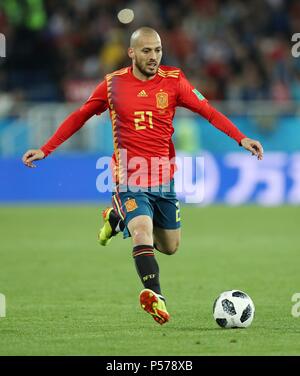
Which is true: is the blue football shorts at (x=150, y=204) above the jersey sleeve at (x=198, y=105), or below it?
below

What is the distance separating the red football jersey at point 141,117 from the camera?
8.20m

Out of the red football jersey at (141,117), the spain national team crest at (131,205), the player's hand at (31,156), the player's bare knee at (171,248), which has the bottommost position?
the player's bare knee at (171,248)

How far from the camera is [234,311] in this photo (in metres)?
7.57

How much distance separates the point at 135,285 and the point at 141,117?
2858mm

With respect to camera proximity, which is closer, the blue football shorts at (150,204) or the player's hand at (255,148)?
the player's hand at (255,148)

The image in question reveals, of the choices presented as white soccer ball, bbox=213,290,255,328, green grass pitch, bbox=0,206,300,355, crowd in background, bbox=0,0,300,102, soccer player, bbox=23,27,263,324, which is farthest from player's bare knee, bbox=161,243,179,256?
crowd in background, bbox=0,0,300,102

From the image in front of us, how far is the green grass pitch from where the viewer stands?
6945 millimetres

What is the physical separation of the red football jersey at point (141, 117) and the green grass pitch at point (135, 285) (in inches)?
47.6

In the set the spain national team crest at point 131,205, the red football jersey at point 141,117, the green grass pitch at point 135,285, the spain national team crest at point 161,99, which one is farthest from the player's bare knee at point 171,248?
the spain national team crest at point 161,99

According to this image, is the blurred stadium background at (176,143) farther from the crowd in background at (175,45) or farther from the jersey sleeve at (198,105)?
the jersey sleeve at (198,105)

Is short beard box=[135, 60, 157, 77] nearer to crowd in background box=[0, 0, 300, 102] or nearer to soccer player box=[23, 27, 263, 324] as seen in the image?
soccer player box=[23, 27, 263, 324]

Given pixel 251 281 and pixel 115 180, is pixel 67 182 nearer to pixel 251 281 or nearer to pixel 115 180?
pixel 251 281

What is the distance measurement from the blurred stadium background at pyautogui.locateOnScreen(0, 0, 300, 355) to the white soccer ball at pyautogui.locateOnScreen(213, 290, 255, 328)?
84.7 inches

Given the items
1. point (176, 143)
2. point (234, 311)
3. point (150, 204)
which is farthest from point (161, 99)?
point (176, 143)
